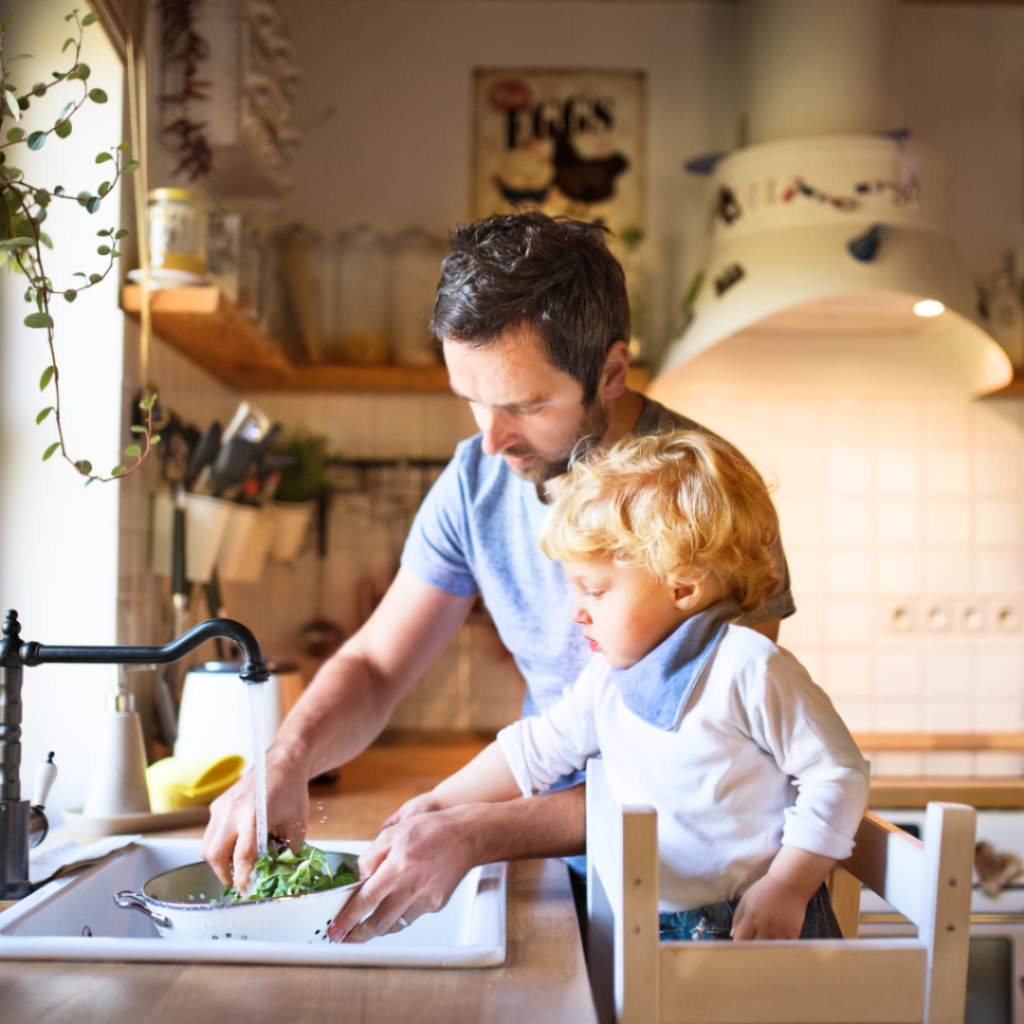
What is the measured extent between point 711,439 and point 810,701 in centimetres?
31

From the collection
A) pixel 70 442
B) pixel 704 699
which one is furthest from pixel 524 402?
pixel 70 442

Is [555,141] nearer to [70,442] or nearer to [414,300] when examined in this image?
[414,300]

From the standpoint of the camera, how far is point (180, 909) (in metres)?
0.88

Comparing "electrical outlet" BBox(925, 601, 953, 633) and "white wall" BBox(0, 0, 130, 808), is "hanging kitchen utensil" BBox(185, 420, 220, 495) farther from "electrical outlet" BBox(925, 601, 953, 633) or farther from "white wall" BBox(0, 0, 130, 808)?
"electrical outlet" BBox(925, 601, 953, 633)

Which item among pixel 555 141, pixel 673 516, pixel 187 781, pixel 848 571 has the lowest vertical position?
pixel 187 781

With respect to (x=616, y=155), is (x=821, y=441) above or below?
below

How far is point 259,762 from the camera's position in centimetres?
99

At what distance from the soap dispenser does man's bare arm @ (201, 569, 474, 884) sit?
0.23m

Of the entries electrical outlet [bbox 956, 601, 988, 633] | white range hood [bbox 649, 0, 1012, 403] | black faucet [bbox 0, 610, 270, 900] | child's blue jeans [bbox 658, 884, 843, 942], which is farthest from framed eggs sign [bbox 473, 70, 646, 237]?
child's blue jeans [bbox 658, 884, 843, 942]

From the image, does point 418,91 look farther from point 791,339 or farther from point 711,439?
point 711,439

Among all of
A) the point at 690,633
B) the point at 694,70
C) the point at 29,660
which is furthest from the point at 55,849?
the point at 694,70

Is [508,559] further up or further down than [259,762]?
further up

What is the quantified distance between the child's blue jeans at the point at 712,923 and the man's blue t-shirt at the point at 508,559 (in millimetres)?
437

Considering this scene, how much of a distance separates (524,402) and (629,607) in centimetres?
30
